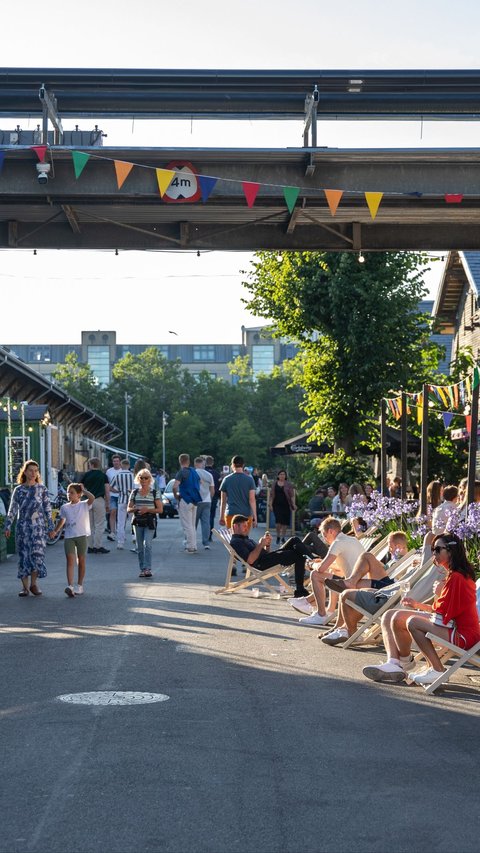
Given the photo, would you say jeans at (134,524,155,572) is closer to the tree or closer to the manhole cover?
the manhole cover

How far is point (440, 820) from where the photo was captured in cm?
586

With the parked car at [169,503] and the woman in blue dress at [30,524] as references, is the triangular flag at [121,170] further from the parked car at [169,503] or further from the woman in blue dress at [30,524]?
the parked car at [169,503]

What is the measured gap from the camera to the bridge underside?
612 inches

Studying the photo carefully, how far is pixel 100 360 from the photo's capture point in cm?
17550

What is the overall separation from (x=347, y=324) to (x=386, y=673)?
86.7ft

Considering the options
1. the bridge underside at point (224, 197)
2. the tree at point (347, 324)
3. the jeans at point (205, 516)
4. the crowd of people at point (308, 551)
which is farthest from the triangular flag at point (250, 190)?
the tree at point (347, 324)

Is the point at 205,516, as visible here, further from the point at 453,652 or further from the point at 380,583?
the point at 453,652

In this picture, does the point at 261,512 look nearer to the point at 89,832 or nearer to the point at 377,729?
the point at 377,729

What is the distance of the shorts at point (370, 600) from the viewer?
38.8ft

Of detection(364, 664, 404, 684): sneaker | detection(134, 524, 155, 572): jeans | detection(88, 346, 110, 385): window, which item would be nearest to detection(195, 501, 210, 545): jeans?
detection(134, 524, 155, 572): jeans

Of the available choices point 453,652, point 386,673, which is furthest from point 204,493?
point 453,652

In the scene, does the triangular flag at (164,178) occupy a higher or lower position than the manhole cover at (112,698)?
higher

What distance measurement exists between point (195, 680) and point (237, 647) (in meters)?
2.11

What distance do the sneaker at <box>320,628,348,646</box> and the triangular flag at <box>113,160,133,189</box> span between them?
19.5ft
